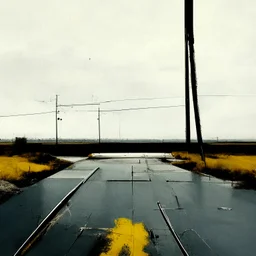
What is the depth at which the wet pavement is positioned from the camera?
16.7 feet

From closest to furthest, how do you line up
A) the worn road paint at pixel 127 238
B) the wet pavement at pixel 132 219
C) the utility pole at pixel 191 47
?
the worn road paint at pixel 127 238
the wet pavement at pixel 132 219
the utility pole at pixel 191 47

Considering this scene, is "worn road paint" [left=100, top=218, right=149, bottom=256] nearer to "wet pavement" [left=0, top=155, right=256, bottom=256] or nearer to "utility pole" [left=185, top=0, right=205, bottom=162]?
"wet pavement" [left=0, top=155, right=256, bottom=256]

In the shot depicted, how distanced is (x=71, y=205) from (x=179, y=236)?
363 cm

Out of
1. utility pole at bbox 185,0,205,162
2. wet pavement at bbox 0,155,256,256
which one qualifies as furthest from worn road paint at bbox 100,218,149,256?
utility pole at bbox 185,0,205,162

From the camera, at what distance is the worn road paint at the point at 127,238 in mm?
4793

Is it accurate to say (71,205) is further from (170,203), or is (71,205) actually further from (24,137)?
(24,137)

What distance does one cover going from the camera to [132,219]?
22.1 feet

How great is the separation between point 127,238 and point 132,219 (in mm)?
1331

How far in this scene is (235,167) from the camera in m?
14.6

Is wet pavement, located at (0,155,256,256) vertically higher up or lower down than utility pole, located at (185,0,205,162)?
lower down

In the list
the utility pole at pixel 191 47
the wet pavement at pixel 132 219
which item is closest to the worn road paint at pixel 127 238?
the wet pavement at pixel 132 219

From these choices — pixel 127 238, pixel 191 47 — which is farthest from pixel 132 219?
pixel 191 47

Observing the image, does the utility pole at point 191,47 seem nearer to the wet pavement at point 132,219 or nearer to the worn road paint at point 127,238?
the wet pavement at point 132,219

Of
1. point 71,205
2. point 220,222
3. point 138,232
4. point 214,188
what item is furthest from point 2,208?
point 214,188
